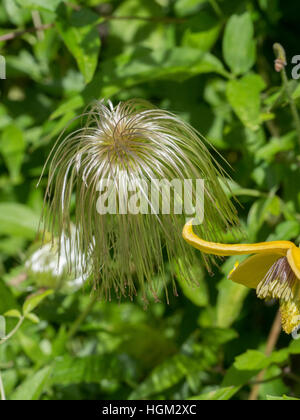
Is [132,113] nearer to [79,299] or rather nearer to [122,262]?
[122,262]

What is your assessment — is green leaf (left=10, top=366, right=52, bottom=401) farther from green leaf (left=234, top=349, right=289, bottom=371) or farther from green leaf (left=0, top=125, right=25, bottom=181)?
green leaf (left=0, top=125, right=25, bottom=181)

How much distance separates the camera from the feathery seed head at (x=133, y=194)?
99 cm

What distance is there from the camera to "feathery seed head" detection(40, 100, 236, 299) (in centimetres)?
99

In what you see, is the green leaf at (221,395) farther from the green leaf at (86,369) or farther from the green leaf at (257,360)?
the green leaf at (86,369)

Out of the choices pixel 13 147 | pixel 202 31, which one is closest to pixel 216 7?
pixel 202 31

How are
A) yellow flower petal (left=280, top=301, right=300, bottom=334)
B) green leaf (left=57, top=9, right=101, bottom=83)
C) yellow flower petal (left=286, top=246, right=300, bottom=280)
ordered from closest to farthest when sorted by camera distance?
yellow flower petal (left=286, top=246, right=300, bottom=280) < yellow flower petal (left=280, top=301, right=300, bottom=334) < green leaf (left=57, top=9, right=101, bottom=83)

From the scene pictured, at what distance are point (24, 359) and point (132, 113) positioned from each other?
0.72 m

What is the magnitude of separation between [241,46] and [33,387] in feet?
2.76

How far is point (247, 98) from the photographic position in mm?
1218

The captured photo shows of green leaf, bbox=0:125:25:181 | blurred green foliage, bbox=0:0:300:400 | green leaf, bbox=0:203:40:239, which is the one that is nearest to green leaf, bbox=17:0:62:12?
blurred green foliage, bbox=0:0:300:400

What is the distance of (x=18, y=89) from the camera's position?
6.12ft

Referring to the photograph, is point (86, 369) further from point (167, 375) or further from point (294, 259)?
point (294, 259)

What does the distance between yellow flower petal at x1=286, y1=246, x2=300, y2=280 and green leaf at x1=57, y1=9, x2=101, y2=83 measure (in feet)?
1.92
